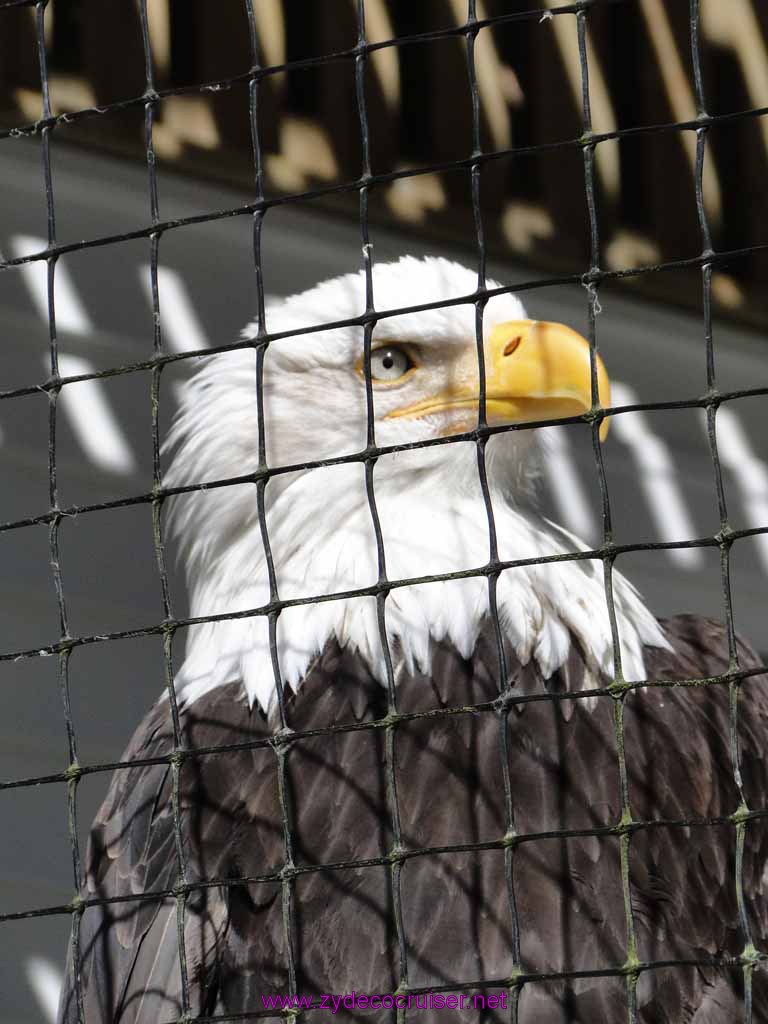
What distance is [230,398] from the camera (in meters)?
2.75

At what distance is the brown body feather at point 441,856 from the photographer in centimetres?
218

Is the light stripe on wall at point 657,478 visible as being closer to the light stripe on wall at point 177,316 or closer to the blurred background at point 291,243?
the blurred background at point 291,243

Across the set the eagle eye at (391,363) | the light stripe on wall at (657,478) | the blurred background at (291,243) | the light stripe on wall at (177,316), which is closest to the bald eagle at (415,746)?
the eagle eye at (391,363)

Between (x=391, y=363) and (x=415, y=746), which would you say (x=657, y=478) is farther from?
(x=415, y=746)

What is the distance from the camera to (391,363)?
2.66 meters

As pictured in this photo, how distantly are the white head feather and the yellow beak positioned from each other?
130 mm

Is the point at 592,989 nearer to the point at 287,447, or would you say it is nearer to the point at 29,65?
the point at 287,447

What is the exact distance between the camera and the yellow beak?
2432 millimetres

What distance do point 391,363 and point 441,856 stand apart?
2.91 ft

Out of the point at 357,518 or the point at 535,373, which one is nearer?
the point at 535,373

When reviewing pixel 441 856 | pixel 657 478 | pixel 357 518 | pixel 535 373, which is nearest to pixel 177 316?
pixel 357 518

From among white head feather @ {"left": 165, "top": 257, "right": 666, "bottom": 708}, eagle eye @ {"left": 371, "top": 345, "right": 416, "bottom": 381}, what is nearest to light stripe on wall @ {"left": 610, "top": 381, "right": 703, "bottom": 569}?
white head feather @ {"left": 165, "top": 257, "right": 666, "bottom": 708}

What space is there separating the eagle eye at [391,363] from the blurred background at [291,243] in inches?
17.7

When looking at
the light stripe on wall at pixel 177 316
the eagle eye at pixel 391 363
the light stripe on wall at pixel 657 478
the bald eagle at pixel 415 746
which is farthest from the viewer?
the light stripe on wall at pixel 657 478
